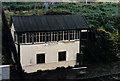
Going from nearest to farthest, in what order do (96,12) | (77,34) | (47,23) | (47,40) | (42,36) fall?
(42,36), (47,40), (47,23), (77,34), (96,12)

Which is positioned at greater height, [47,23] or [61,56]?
[47,23]

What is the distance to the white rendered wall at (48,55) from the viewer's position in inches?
285

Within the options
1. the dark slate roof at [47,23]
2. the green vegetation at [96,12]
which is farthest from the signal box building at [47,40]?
the green vegetation at [96,12]

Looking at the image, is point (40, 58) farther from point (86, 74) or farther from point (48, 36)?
point (86, 74)

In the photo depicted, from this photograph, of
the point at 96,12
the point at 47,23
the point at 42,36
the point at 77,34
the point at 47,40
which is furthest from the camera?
the point at 96,12

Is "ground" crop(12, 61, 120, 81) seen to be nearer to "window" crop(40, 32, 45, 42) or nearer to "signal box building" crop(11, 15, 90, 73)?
"signal box building" crop(11, 15, 90, 73)

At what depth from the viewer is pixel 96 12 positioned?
9.79 meters

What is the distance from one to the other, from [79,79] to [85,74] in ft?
1.54

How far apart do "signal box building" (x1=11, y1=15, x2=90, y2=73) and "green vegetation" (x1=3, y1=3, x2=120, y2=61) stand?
3.33ft

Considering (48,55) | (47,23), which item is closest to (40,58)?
(48,55)

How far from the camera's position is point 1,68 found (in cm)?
695

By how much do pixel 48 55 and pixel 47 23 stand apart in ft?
A: 3.57

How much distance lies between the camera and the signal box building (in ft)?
23.4

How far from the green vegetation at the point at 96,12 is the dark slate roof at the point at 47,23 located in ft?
2.89
